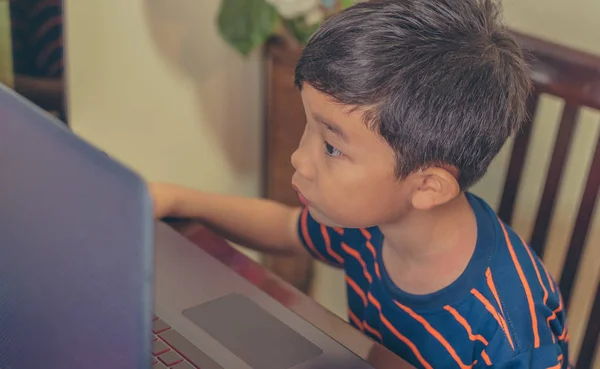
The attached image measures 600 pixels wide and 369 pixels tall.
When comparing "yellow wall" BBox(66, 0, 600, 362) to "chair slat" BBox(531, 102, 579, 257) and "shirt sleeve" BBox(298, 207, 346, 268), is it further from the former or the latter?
"shirt sleeve" BBox(298, 207, 346, 268)

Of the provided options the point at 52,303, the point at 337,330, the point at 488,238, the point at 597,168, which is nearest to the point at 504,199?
the point at 597,168

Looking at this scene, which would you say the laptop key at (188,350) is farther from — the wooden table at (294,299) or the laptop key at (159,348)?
the wooden table at (294,299)

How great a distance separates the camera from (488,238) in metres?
0.86

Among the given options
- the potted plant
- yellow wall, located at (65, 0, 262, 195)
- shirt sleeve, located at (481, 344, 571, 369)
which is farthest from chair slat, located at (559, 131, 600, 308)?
yellow wall, located at (65, 0, 262, 195)

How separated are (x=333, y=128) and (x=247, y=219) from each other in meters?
0.32

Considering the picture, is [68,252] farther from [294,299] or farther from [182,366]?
[294,299]

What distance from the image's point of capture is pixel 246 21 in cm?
125

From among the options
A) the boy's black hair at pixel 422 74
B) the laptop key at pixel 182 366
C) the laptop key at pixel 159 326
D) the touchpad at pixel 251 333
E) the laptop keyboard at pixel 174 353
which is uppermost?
the boy's black hair at pixel 422 74

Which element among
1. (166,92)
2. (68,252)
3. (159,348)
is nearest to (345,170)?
(159,348)

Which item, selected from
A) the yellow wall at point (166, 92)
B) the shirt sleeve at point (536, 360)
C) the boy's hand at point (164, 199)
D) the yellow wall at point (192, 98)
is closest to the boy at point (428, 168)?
the shirt sleeve at point (536, 360)

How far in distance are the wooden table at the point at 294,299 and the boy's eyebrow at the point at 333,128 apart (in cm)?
21

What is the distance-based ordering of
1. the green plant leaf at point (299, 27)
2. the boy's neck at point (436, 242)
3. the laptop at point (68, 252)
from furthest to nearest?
the green plant leaf at point (299, 27), the boy's neck at point (436, 242), the laptop at point (68, 252)

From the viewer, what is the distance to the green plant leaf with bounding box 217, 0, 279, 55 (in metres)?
1.25

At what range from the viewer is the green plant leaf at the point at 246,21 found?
1247mm
